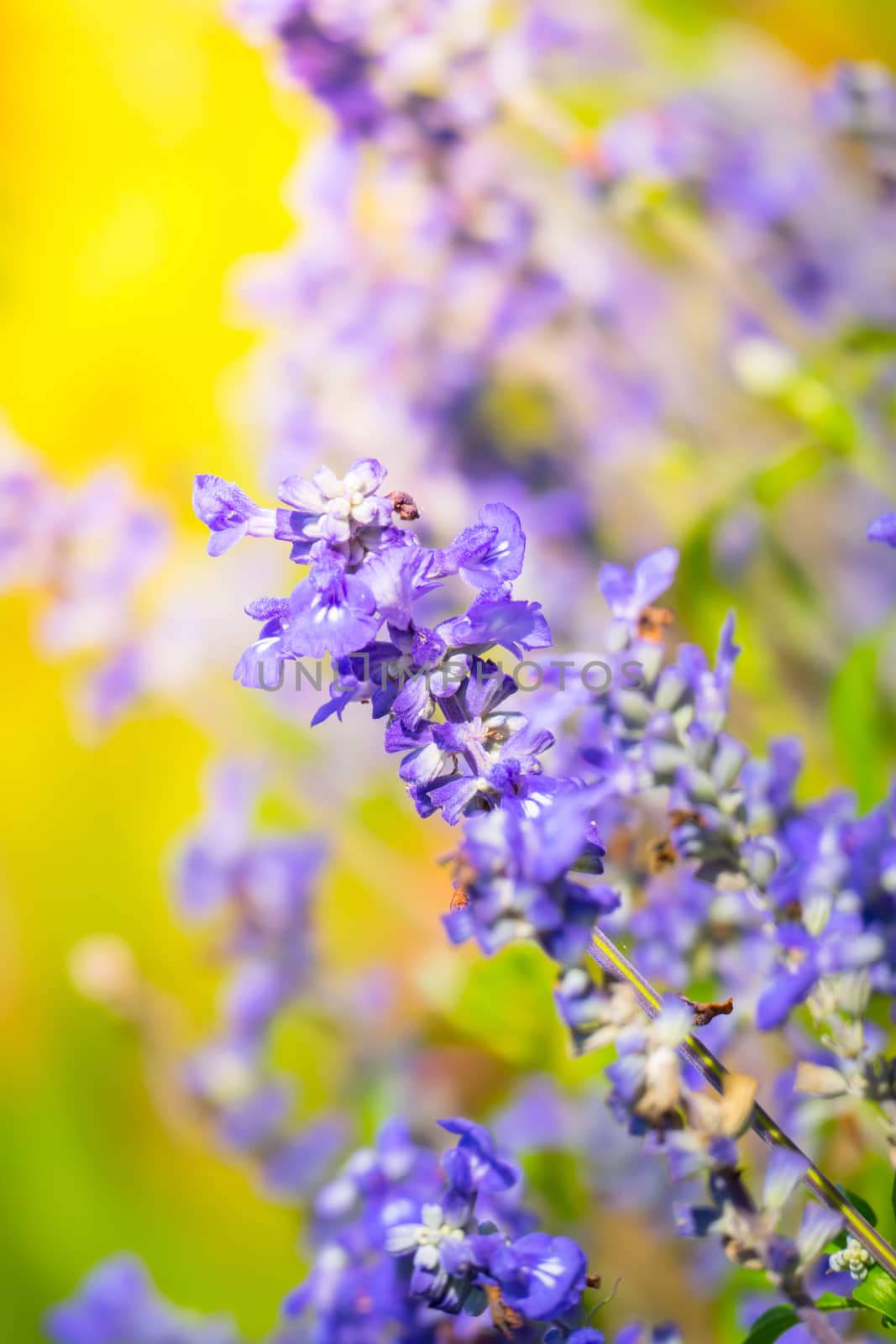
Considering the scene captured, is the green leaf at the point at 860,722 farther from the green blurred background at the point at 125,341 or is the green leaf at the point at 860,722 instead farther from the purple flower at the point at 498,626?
the green blurred background at the point at 125,341

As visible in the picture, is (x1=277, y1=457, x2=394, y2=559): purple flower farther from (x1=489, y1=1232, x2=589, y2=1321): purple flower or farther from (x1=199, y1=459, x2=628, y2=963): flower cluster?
(x1=489, y1=1232, x2=589, y2=1321): purple flower

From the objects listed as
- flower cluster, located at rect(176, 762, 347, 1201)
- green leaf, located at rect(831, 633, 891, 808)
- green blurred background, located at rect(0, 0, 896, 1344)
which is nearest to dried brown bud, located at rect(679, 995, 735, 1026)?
green leaf, located at rect(831, 633, 891, 808)

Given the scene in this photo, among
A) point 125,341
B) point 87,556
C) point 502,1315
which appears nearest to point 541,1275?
point 502,1315

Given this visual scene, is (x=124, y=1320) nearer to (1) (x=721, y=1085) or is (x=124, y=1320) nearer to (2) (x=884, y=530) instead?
(1) (x=721, y=1085)

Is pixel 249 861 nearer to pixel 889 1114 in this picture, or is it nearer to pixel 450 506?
pixel 450 506

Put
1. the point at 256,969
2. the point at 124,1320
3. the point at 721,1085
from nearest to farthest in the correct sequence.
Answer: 1. the point at 721,1085
2. the point at 124,1320
3. the point at 256,969
